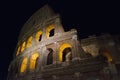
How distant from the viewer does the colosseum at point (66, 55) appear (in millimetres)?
11023

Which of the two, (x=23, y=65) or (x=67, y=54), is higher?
(x=67, y=54)

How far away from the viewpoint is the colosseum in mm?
11023

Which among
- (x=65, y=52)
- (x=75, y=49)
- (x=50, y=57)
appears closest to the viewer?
(x=75, y=49)

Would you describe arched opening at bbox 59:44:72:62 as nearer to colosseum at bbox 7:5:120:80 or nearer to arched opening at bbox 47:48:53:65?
colosseum at bbox 7:5:120:80

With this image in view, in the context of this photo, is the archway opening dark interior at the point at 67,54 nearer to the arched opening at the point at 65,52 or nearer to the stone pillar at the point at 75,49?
the arched opening at the point at 65,52

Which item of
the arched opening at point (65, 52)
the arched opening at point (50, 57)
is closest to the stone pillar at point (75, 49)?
the arched opening at point (65, 52)

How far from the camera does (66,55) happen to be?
1419 cm

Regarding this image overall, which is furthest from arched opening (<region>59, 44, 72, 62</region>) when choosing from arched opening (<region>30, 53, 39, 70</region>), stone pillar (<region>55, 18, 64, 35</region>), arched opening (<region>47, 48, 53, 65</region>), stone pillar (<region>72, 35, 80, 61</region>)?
arched opening (<region>30, 53, 39, 70</region>)

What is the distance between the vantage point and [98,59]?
36.0 ft

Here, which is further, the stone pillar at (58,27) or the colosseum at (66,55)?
the stone pillar at (58,27)

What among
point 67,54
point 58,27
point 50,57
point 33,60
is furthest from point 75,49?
point 33,60

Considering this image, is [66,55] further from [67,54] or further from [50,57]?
[50,57]

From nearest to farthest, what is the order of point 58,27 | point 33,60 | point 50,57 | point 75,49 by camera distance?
point 75,49
point 50,57
point 58,27
point 33,60

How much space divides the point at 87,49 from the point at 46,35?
5.26 m
